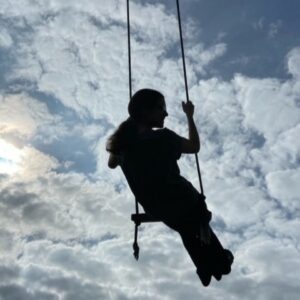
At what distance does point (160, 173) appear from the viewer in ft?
18.1

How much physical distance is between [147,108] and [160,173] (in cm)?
76

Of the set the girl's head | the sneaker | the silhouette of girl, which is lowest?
the sneaker

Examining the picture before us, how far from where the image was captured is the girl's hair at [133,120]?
564cm

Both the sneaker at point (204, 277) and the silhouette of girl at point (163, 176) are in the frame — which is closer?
the silhouette of girl at point (163, 176)

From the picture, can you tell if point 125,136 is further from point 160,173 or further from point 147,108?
point 160,173

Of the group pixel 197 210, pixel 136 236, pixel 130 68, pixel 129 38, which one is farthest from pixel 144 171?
pixel 129 38

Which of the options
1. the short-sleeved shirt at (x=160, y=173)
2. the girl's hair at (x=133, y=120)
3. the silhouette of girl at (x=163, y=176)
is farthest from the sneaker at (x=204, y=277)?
the girl's hair at (x=133, y=120)

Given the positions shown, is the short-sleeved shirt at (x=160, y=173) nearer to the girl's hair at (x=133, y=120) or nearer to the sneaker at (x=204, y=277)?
the girl's hair at (x=133, y=120)

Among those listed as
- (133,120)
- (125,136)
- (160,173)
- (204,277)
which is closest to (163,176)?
(160,173)

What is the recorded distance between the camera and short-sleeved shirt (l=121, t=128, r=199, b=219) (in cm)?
553

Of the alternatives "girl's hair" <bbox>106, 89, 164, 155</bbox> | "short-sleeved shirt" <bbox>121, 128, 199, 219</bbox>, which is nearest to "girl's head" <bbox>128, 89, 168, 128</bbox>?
"girl's hair" <bbox>106, 89, 164, 155</bbox>

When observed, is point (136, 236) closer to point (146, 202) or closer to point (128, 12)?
point (146, 202)

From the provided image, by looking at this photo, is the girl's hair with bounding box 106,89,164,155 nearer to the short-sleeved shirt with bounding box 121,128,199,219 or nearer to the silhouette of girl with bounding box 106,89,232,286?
the silhouette of girl with bounding box 106,89,232,286

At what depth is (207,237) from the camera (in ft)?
18.5
